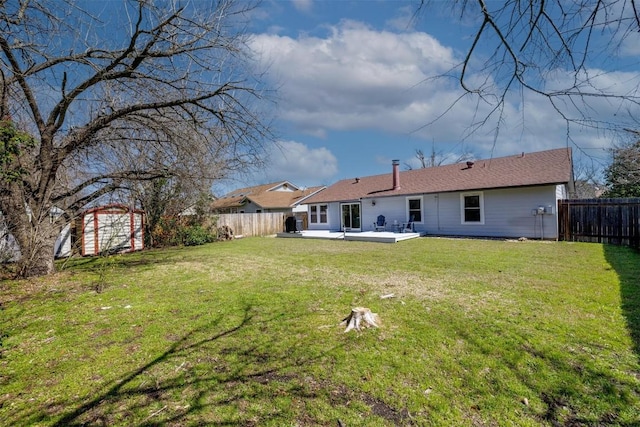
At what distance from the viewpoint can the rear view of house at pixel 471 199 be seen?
12.8 meters

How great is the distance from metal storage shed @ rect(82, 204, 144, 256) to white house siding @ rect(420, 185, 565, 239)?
47.4ft

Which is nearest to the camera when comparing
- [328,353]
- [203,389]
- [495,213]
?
[203,389]

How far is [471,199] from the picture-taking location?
1485cm

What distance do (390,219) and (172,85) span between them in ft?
44.4

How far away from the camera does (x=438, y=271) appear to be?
7195 millimetres

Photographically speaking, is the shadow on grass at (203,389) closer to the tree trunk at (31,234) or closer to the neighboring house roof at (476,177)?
the tree trunk at (31,234)

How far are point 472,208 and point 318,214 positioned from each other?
10.5 meters

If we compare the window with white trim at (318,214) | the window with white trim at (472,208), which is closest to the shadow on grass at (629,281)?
the window with white trim at (472,208)

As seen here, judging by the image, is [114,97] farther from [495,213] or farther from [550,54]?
[495,213]

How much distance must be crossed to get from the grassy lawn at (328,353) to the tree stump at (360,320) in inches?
5.0

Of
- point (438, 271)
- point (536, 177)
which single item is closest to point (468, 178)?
point (536, 177)

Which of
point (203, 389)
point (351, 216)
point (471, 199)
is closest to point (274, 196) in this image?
point (351, 216)

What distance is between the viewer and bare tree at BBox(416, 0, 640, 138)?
6.64 feet

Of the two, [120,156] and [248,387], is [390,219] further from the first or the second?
[248,387]
